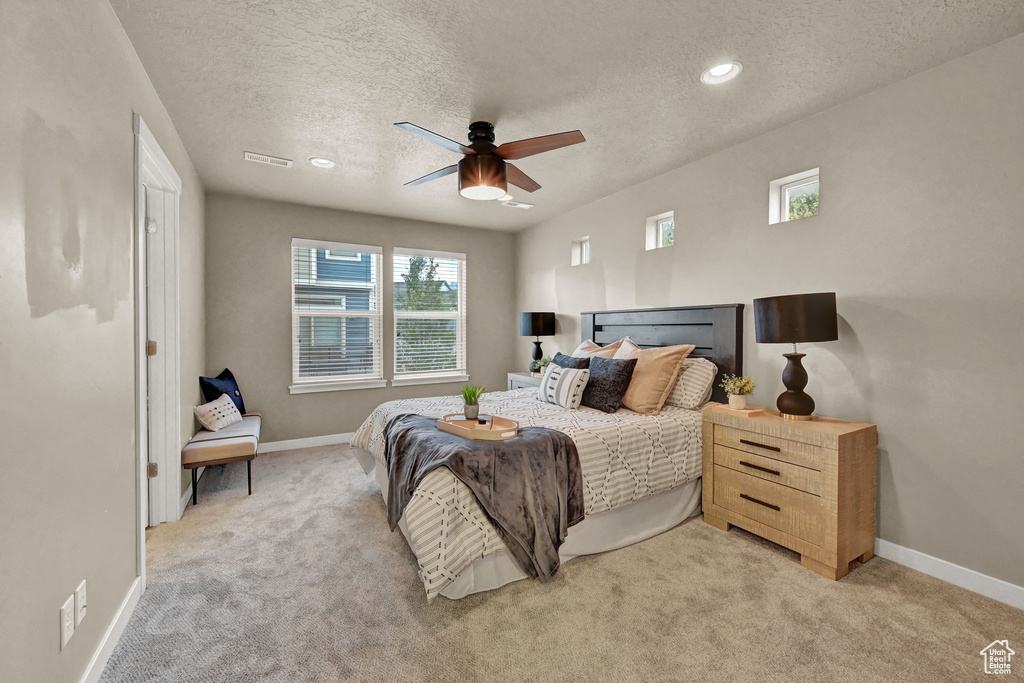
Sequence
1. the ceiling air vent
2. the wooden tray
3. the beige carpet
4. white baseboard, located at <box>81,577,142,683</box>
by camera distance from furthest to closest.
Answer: the ceiling air vent, the wooden tray, the beige carpet, white baseboard, located at <box>81,577,142,683</box>

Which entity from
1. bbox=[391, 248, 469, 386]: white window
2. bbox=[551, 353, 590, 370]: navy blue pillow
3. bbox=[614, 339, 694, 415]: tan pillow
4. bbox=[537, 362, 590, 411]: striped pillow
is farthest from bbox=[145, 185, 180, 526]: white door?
bbox=[614, 339, 694, 415]: tan pillow

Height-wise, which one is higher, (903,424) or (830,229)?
(830,229)

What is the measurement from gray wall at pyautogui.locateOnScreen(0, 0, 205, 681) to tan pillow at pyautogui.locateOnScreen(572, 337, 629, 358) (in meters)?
3.07

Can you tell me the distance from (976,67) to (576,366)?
2743 mm

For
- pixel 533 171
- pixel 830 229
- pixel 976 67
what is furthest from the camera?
pixel 533 171

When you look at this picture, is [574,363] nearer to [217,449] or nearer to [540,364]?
[540,364]

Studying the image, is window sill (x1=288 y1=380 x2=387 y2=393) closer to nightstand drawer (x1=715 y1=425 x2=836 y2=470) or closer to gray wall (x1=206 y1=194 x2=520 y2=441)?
gray wall (x1=206 y1=194 x2=520 y2=441)

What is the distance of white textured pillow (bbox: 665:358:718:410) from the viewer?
320 centimetres

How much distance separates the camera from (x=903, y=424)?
237cm

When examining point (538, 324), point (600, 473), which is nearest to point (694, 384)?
point (600, 473)

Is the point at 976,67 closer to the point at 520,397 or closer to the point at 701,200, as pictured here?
the point at 701,200

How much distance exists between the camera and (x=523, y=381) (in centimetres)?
485

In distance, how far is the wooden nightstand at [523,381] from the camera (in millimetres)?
4625

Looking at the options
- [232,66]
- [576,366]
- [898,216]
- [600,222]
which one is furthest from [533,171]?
[898,216]
